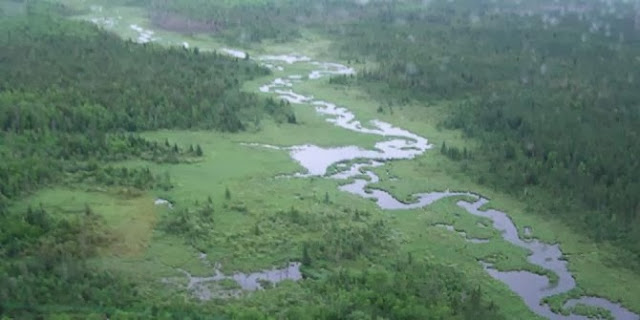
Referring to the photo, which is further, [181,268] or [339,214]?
[339,214]

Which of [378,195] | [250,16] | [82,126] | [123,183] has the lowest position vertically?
[378,195]

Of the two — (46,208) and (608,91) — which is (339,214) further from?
(608,91)

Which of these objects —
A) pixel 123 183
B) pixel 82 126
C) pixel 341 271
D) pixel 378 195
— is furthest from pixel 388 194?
pixel 82 126

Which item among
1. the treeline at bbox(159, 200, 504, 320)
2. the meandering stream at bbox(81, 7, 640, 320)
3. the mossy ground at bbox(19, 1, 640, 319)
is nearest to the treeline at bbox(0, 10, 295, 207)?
the mossy ground at bbox(19, 1, 640, 319)

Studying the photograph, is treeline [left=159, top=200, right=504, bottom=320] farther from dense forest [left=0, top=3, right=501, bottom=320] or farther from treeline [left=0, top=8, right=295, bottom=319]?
treeline [left=0, top=8, right=295, bottom=319]

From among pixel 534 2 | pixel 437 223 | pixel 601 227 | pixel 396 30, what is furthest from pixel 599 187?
pixel 534 2

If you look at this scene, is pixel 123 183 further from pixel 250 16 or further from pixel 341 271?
pixel 250 16

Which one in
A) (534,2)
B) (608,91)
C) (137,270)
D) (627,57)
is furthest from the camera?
(534,2)
